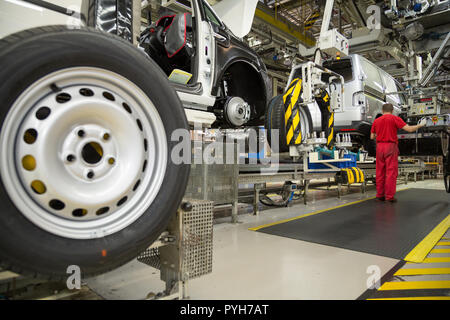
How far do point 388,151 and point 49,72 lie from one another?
16.0ft

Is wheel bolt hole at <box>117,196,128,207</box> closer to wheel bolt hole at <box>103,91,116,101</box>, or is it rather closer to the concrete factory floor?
wheel bolt hole at <box>103,91,116,101</box>

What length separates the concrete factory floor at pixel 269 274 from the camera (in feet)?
4.83

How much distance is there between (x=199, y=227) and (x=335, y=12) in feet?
34.1

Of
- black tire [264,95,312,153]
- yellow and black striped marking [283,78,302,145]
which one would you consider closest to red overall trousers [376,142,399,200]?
yellow and black striped marking [283,78,302,145]

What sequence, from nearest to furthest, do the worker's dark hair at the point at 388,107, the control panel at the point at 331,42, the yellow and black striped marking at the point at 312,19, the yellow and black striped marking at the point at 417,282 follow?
1. the yellow and black striped marking at the point at 417,282
2. the control panel at the point at 331,42
3. the worker's dark hair at the point at 388,107
4. the yellow and black striped marking at the point at 312,19

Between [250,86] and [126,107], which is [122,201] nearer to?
[126,107]

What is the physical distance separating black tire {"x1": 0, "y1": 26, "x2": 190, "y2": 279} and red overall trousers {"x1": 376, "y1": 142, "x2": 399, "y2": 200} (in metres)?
4.34

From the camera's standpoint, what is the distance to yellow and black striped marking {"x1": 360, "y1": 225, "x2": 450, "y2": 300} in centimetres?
143

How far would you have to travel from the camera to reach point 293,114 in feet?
12.4

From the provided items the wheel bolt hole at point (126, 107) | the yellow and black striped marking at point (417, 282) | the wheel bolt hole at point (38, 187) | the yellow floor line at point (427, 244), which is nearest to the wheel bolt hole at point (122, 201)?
the wheel bolt hole at point (38, 187)

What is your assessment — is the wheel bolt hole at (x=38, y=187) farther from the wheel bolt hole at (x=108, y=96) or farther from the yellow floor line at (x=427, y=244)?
the yellow floor line at (x=427, y=244)

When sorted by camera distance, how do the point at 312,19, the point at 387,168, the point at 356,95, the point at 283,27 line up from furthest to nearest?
the point at 312,19 < the point at 283,27 < the point at 356,95 < the point at 387,168

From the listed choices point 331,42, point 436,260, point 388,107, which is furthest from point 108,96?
point 388,107

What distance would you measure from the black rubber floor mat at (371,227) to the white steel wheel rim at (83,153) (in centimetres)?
182
